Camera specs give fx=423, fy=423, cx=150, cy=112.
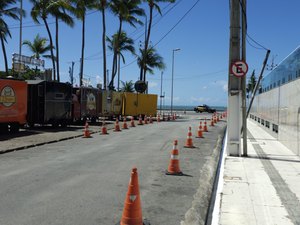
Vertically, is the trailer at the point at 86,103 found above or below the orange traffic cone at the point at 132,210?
above

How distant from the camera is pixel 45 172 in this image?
10.0 metres

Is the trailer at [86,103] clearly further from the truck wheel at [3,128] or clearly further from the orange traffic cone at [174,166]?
the orange traffic cone at [174,166]

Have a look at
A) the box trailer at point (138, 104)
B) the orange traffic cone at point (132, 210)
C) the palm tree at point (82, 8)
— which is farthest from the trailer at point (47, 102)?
the orange traffic cone at point (132, 210)

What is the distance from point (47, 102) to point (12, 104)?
4.16 m

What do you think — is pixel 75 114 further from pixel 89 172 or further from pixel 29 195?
pixel 29 195

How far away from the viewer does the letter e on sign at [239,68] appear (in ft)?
44.0

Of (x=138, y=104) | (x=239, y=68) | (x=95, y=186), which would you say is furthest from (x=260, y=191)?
(x=138, y=104)

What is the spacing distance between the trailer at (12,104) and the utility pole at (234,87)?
1067 centimetres

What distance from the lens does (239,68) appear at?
1345 cm

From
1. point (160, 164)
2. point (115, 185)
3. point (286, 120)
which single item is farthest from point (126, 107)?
point (115, 185)

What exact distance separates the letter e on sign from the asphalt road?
279cm

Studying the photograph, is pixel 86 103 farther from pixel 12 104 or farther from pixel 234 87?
pixel 234 87

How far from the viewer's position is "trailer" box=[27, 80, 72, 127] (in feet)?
77.2

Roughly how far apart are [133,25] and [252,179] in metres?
42.8
